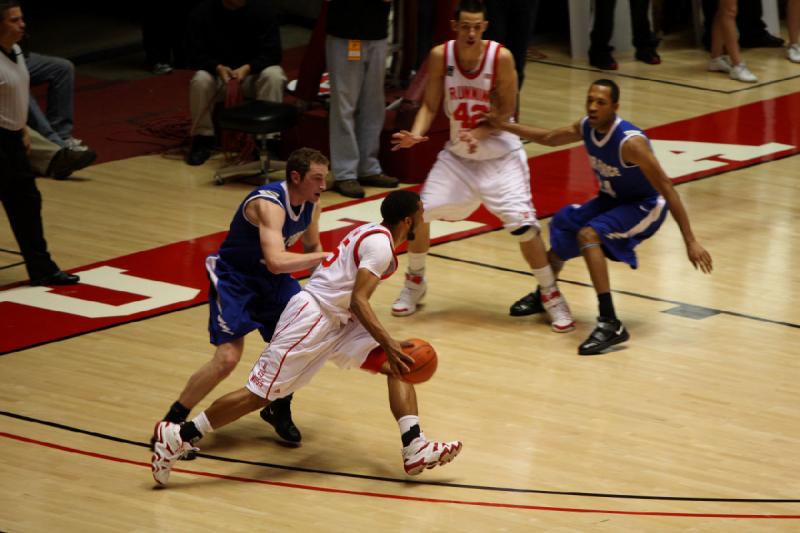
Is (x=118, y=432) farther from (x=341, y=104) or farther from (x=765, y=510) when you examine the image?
(x=341, y=104)

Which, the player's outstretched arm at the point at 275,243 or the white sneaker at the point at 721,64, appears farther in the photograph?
the white sneaker at the point at 721,64

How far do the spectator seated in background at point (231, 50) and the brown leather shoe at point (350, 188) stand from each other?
0.96 metres

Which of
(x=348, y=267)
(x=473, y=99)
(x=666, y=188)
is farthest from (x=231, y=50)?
(x=348, y=267)

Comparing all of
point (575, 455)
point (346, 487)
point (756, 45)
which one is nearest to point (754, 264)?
point (575, 455)

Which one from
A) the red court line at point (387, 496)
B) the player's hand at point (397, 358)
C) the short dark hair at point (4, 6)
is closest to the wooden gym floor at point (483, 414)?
the red court line at point (387, 496)

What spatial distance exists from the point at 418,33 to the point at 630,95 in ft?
6.23

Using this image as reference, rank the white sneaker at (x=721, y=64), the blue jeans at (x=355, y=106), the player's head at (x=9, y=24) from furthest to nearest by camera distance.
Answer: the white sneaker at (x=721, y=64) < the blue jeans at (x=355, y=106) < the player's head at (x=9, y=24)

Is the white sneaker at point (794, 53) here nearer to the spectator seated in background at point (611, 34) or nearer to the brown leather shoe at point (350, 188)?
the spectator seated in background at point (611, 34)

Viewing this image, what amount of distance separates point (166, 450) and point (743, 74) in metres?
8.48

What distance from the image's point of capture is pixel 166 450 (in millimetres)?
5484

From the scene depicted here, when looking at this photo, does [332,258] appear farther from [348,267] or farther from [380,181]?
[380,181]

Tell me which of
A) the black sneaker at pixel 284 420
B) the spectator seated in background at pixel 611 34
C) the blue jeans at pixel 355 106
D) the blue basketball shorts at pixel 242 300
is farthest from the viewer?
the spectator seated in background at pixel 611 34

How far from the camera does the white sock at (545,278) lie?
24.1 feet

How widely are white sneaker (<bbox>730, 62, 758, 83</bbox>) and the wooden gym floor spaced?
3697 mm
